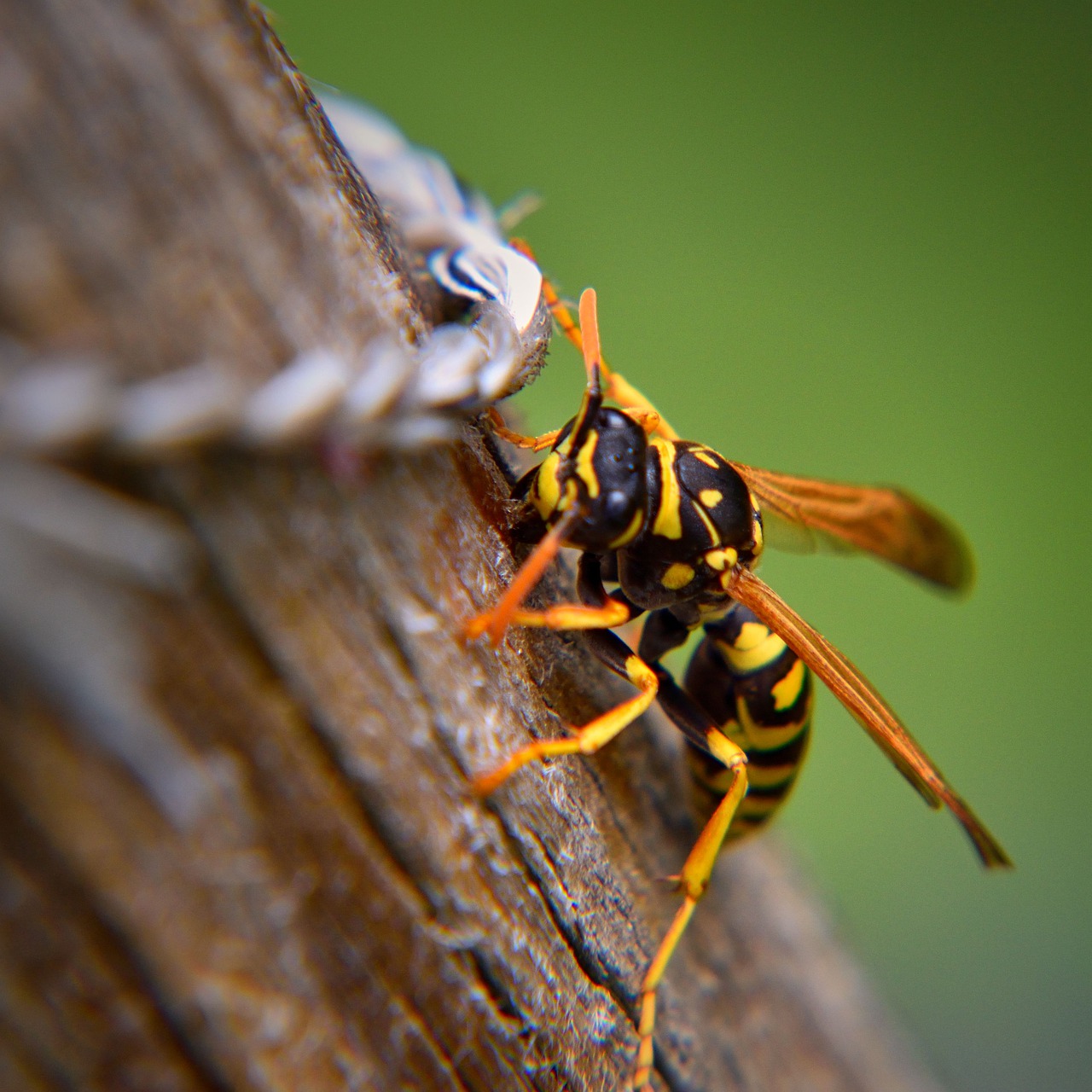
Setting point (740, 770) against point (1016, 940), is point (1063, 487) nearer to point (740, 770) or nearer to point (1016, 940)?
point (1016, 940)

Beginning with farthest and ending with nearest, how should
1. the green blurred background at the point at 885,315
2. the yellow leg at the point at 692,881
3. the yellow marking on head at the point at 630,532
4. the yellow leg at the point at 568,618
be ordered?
the green blurred background at the point at 885,315 < the yellow marking on head at the point at 630,532 < the yellow leg at the point at 692,881 < the yellow leg at the point at 568,618

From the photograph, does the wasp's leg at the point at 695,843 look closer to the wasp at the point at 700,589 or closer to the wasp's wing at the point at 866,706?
the wasp at the point at 700,589

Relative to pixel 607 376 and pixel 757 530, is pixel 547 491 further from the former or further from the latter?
pixel 757 530

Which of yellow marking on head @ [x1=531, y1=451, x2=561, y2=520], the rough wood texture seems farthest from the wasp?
the rough wood texture

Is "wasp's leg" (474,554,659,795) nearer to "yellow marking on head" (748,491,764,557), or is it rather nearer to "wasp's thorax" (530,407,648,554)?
"wasp's thorax" (530,407,648,554)

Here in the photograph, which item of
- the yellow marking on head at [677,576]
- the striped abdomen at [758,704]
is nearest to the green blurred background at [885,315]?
the striped abdomen at [758,704]

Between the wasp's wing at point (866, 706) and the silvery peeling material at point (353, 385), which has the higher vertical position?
Result: the silvery peeling material at point (353, 385)
